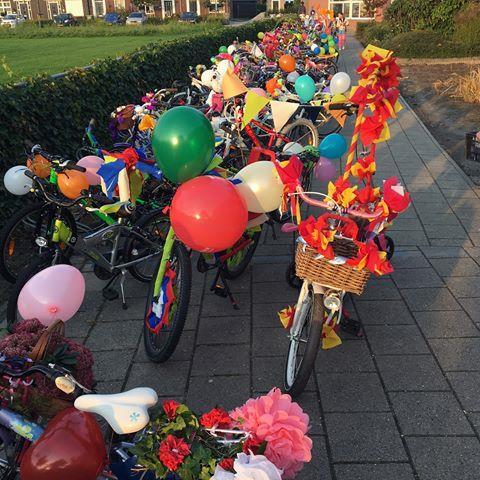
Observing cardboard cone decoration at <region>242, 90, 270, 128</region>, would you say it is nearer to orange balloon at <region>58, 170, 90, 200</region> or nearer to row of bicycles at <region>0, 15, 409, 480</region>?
row of bicycles at <region>0, 15, 409, 480</region>

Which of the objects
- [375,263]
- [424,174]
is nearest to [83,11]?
[424,174]

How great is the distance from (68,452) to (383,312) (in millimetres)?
2806

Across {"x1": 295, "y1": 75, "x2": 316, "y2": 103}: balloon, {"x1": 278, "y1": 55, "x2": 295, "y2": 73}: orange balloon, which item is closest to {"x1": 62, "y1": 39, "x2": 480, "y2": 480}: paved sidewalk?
{"x1": 295, "y1": 75, "x2": 316, "y2": 103}: balloon

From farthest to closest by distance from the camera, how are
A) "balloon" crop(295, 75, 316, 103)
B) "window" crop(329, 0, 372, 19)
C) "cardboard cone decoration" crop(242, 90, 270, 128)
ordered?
1. "window" crop(329, 0, 372, 19)
2. "balloon" crop(295, 75, 316, 103)
3. "cardboard cone decoration" crop(242, 90, 270, 128)

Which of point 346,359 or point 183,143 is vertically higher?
point 183,143

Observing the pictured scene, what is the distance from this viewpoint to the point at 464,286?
4.14m

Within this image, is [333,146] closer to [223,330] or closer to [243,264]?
[243,264]

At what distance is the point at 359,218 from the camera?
9.10 ft

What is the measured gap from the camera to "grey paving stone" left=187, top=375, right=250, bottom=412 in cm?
296

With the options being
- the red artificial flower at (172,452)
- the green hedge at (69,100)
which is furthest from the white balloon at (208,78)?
the red artificial flower at (172,452)

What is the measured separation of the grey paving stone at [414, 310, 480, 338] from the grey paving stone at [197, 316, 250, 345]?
132 centimetres

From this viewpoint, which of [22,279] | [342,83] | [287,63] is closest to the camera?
[22,279]

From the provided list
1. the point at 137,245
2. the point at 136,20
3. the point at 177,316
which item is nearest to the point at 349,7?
the point at 136,20

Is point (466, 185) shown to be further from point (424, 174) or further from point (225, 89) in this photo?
point (225, 89)
